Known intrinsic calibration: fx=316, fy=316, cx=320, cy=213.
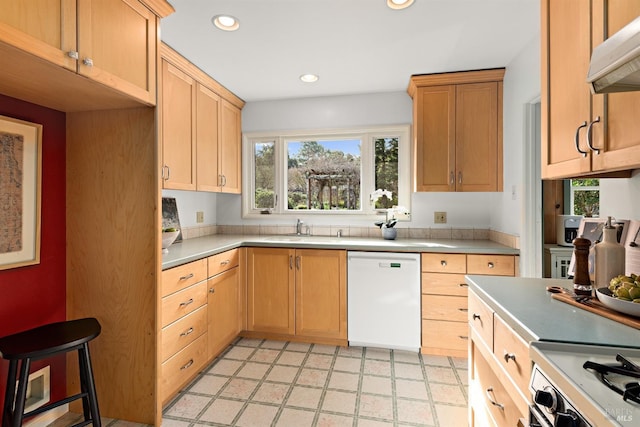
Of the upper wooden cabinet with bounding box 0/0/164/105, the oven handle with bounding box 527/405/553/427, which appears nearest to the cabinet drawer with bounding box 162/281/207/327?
the upper wooden cabinet with bounding box 0/0/164/105

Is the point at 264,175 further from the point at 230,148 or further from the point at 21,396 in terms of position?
the point at 21,396

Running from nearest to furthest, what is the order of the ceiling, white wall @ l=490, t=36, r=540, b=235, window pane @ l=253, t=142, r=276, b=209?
the ceiling
white wall @ l=490, t=36, r=540, b=235
window pane @ l=253, t=142, r=276, b=209

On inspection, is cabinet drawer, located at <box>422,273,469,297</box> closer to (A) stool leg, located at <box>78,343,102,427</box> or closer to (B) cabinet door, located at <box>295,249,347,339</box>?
(B) cabinet door, located at <box>295,249,347,339</box>

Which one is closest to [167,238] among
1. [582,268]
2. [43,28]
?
[43,28]

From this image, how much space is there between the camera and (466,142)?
9.23ft

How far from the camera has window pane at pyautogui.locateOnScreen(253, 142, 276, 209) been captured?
142 inches

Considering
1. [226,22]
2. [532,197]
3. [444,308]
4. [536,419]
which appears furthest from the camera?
[444,308]

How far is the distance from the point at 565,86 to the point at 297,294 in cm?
232

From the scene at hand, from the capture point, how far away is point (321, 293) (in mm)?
2795

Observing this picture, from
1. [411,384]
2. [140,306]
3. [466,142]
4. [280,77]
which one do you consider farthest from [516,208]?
[140,306]

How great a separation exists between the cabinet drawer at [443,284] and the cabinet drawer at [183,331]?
175 centimetres

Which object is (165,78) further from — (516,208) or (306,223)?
(516,208)

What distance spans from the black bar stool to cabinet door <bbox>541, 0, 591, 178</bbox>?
2.22 metres

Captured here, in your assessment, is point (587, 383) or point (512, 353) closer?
point (587, 383)
